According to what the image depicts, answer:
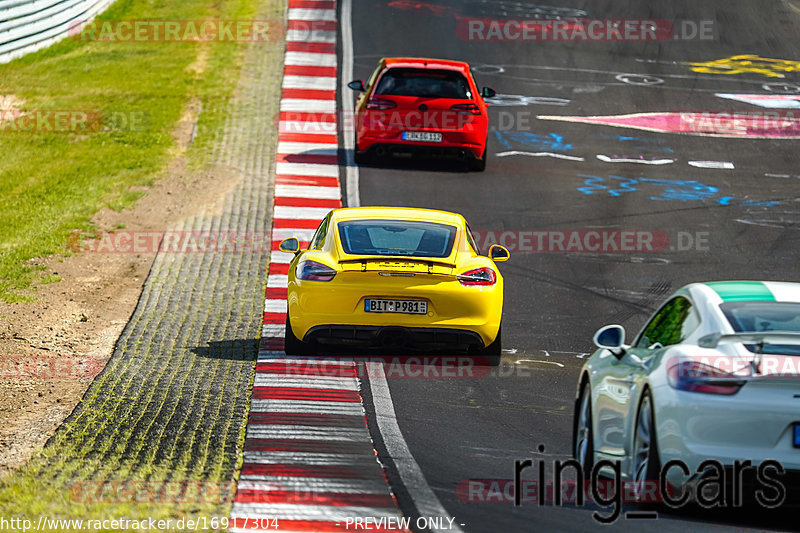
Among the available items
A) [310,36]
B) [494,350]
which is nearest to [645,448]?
[494,350]

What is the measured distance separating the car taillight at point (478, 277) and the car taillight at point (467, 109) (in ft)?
30.0

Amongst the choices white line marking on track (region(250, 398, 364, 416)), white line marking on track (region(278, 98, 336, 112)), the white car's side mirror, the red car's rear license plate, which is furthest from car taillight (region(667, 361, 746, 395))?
white line marking on track (region(278, 98, 336, 112))

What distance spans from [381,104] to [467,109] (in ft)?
4.60

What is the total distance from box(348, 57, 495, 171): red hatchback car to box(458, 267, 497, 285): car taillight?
9162mm

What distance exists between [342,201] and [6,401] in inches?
373

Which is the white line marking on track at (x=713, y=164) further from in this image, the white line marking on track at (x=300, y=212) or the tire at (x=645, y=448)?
the tire at (x=645, y=448)

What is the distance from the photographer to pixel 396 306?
11.4m

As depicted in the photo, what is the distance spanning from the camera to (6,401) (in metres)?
10.6

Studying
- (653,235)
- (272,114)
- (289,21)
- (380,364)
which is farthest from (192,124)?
(380,364)

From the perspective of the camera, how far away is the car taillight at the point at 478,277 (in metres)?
11.5

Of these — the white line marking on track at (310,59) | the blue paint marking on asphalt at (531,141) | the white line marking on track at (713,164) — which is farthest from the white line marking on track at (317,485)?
the white line marking on track at (310,59)

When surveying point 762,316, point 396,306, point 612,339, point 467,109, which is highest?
point 762,316

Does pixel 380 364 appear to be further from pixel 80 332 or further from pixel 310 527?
pixel 310 527

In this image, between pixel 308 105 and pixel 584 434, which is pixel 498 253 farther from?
pixel 308 105
